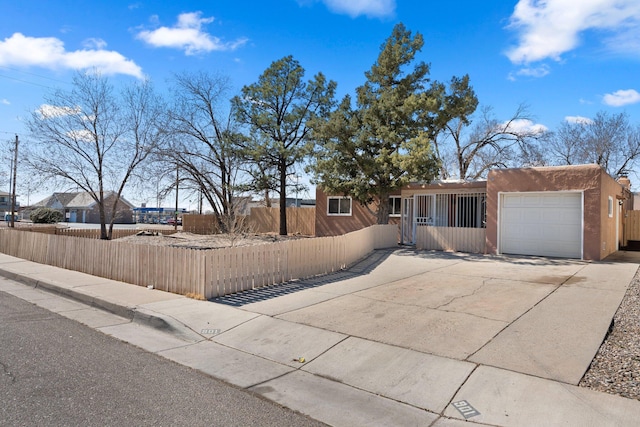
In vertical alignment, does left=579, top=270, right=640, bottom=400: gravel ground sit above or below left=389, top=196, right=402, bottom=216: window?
below

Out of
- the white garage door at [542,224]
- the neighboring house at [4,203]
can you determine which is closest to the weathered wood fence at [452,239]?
the white garage door at [542,224]

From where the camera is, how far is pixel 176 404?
158 inches

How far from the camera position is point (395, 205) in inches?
842

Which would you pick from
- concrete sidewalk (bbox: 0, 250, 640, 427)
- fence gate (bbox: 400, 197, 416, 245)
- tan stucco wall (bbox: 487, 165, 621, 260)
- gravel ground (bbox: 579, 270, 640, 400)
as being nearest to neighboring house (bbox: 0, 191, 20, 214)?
fence gate (bbox: 400, 197, 416, 245)

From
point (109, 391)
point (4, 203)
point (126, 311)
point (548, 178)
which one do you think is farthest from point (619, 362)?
point (4, 203)

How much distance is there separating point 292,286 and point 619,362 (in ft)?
20.7

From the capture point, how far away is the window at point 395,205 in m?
21.2

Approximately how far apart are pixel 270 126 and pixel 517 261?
17.5 meters

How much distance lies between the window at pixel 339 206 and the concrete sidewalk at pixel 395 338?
12.9m

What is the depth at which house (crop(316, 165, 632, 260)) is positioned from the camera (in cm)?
1371

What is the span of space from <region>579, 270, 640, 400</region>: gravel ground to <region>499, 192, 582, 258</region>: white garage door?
8.00m

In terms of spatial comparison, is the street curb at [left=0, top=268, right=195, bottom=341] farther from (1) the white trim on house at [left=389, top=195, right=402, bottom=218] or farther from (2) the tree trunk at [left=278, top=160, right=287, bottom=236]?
(2) the tree trunk at [left=278, top=160, right=287, bottom=236]

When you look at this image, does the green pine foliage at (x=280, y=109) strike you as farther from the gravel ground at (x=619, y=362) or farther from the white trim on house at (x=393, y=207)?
the gravel ground at (x=619, y=362)

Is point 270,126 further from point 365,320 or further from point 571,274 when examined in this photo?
point 365,320
